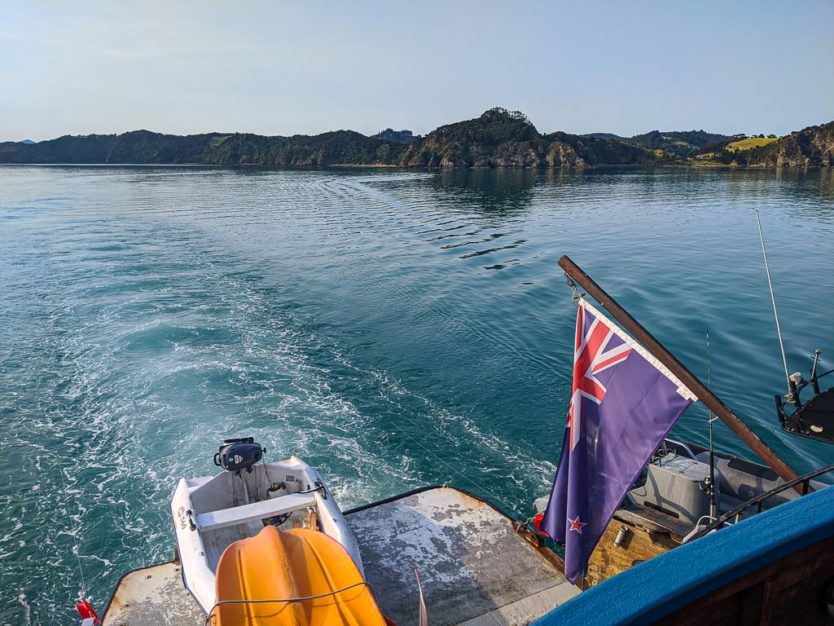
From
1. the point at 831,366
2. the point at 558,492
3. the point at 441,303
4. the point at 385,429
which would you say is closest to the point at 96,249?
the point at 441,303

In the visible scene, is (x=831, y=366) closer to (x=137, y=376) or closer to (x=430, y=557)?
(x=430, y=557)

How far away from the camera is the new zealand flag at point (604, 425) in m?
7.03

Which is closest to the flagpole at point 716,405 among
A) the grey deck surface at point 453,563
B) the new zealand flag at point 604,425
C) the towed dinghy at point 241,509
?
the new zealand flag at point 604,425

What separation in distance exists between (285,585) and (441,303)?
20.7 metres

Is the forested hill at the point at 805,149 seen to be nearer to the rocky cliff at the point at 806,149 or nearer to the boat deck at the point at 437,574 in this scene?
the rocky cliff at the point at 806,149

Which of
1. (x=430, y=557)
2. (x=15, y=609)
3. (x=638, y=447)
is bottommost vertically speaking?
(x=15, y=609)

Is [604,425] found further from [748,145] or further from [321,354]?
[748,145]

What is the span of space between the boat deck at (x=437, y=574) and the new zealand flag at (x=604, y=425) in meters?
2.27

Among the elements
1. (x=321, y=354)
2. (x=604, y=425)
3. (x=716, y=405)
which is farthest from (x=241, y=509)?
(x=321, y=354)

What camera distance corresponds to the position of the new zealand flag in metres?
7.03

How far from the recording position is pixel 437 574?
10227 mm

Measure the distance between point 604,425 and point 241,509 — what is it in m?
7.02

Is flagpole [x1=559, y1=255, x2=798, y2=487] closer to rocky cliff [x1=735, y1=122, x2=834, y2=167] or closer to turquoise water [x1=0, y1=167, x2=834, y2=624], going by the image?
turquoise water [x1=0, y1=167, x2=834, y2=624]

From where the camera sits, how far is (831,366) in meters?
19.8
